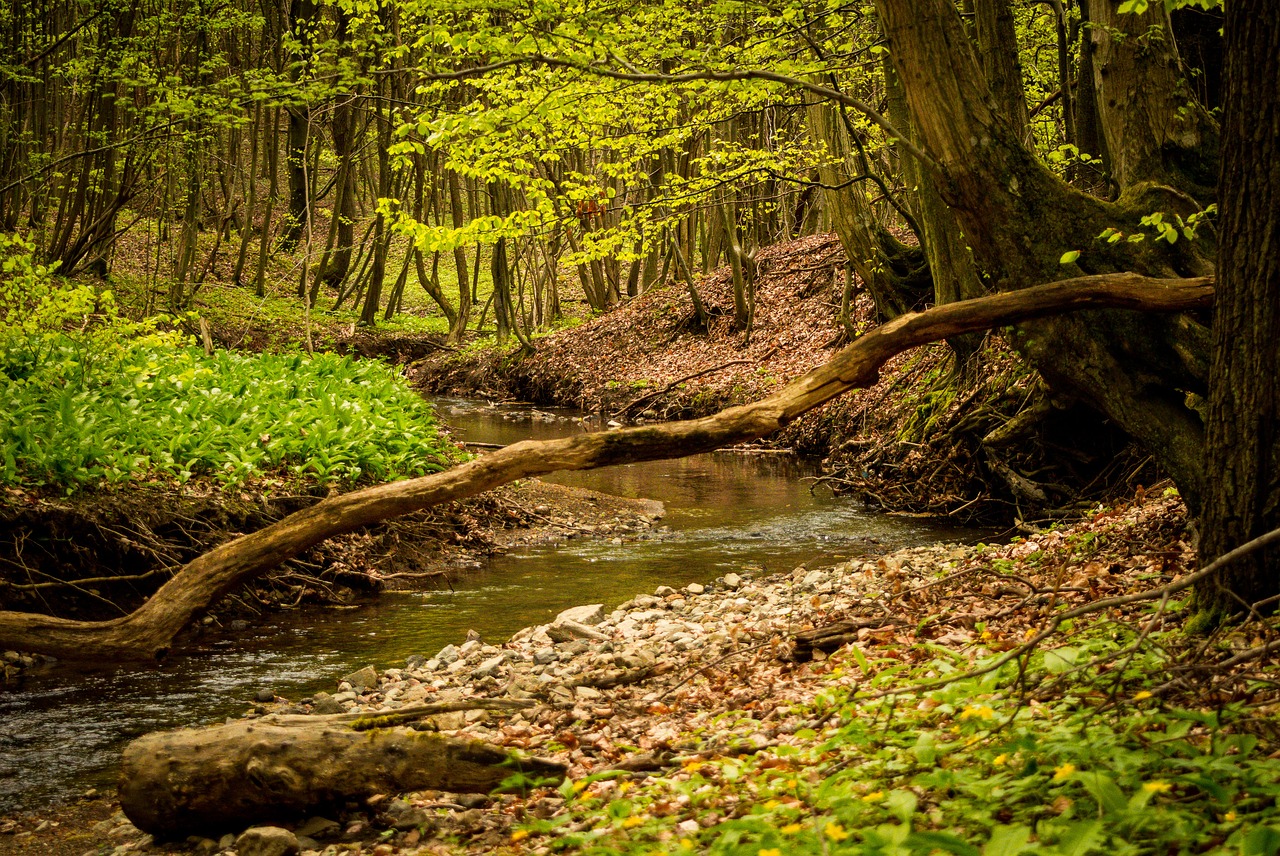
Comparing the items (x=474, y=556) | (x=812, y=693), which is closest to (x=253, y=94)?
(x=474, y=556)

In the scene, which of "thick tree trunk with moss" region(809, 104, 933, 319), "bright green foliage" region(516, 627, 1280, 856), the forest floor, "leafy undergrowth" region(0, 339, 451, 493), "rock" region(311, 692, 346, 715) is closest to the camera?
"bright green foliage" region(516, 627, 1280, 856)

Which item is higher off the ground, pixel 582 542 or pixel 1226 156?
pixel 1226 156

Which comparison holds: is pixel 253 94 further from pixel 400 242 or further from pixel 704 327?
pixel 400 242

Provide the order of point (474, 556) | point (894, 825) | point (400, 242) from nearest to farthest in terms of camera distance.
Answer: point (894, 825)
point (474, 556)
point (400, 242)

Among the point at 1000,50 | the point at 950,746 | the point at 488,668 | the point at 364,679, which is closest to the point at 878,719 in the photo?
the point at 950,746

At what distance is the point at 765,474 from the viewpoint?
47.8ft

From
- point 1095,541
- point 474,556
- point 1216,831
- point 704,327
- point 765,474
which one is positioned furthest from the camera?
point 704,327

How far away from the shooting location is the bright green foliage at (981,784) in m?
2.44

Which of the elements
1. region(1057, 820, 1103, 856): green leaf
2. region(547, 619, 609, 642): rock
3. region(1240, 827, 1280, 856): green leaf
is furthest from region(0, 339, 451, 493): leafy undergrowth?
region(1240, 827, 1280, 856): green leaf

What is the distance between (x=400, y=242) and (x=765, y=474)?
1263 inches

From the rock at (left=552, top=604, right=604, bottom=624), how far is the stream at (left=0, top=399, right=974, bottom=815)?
58 cm

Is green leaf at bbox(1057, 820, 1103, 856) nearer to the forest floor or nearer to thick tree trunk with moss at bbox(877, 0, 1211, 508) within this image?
the forest floor

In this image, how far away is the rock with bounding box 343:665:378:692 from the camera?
6090 mm

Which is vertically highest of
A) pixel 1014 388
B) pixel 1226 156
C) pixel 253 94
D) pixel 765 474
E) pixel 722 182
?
pixel 253 94
